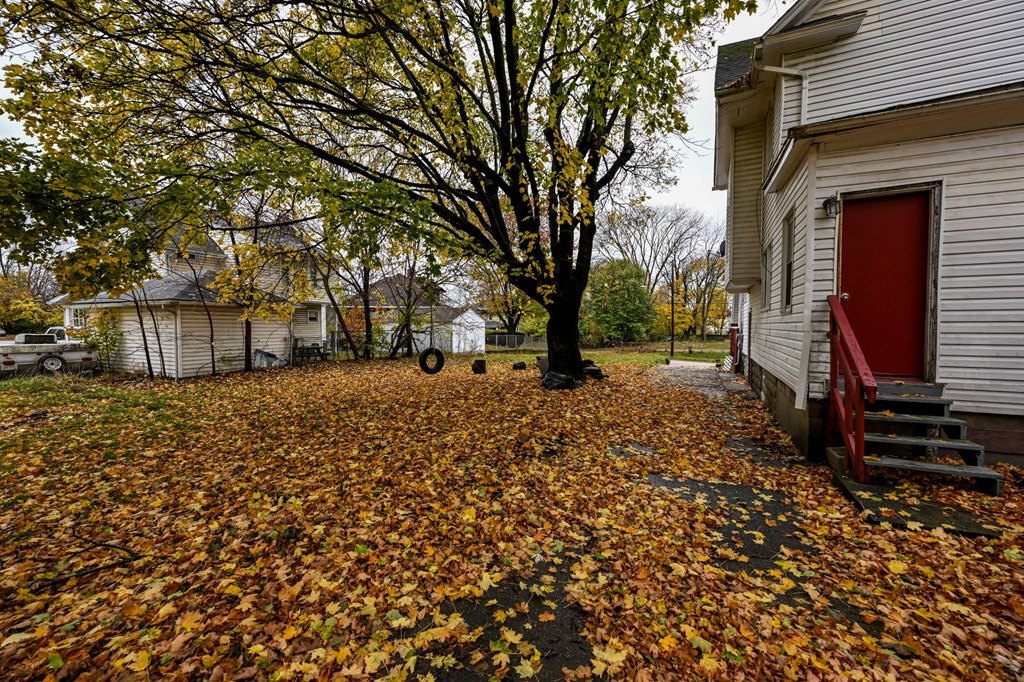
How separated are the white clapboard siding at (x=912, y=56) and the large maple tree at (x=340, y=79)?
2218mm

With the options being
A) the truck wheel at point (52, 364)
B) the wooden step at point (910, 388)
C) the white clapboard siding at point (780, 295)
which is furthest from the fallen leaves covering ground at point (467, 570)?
the truck wheel at point (52, 364)

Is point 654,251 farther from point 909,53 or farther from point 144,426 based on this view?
point 144,426

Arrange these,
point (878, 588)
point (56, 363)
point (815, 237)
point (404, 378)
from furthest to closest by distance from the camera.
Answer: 1. point (56, 363)
2. point (404, 378)
3. point (815, 237)
4. point (878, 588)

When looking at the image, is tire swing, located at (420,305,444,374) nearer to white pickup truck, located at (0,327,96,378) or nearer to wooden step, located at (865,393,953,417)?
wooden step, located at (865,393,953,417)

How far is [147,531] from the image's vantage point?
4.05 m

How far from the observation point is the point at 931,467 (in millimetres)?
4297

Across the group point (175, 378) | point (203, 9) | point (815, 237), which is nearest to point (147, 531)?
point (203, 9)

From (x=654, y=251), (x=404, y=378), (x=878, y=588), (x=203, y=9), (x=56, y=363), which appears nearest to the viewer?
(x=878, y=588)

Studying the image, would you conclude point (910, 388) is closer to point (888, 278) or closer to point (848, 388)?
point (848, 388)

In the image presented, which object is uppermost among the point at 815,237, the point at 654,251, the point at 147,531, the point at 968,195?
the point at 654,251

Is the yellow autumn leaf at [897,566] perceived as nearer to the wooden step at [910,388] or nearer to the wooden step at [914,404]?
the wooden step at [914,404]

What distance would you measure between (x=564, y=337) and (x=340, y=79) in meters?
7.74

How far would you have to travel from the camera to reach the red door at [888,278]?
5285 mm

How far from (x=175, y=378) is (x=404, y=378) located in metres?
9.07
